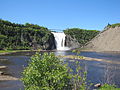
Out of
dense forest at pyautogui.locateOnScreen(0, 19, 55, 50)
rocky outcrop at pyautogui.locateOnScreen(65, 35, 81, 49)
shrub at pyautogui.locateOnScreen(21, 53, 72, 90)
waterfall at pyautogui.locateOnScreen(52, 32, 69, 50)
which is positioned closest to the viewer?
shrub at pyautogui.locateOnScreen(21, 53, 72, 90)

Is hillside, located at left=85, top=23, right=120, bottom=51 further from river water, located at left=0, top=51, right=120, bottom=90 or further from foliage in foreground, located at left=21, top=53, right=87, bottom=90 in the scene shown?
foliage in foreground, located at left=21, top=53, right=87, bottom=90

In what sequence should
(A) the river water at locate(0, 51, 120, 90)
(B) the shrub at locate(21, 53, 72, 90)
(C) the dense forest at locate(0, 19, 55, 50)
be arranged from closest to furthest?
(B) the shrub at locate(21, 53, 72, 90) → (A) the river water at locate(0, 51, 120, 90) → (C) the dense forest at locate(0, 19, 55, 50)

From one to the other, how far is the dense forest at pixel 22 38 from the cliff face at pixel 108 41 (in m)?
36.6

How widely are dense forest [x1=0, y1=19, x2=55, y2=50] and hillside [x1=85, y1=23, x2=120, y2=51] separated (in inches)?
1432

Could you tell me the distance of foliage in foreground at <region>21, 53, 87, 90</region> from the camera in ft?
45.8

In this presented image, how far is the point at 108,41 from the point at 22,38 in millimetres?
68771

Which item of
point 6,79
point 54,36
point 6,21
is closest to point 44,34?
point 54,36

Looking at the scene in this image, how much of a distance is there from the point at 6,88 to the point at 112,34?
14608cm

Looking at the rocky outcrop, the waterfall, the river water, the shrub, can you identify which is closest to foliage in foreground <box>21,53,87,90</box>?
the shrub

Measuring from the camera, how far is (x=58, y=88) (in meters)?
14.1

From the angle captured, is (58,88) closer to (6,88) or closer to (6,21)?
(6,88)

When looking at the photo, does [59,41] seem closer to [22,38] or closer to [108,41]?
[22,38]

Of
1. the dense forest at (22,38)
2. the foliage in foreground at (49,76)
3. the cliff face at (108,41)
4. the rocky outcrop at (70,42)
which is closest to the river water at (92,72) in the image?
the foliage in foreground at (49,76)

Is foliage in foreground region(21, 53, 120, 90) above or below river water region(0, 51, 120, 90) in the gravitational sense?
above
